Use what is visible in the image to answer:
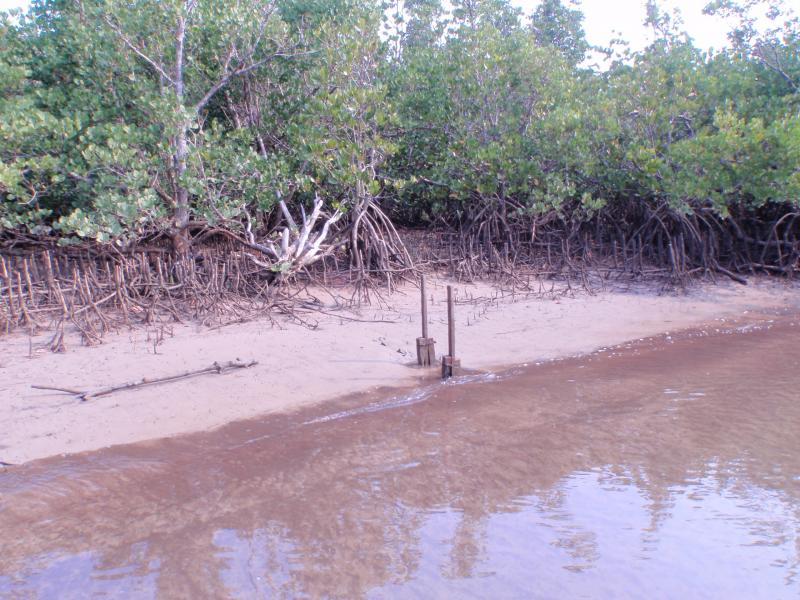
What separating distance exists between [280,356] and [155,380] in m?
1.39

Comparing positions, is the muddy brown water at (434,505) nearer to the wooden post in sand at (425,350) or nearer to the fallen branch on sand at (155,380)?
the wooden post in sand at (425,350)

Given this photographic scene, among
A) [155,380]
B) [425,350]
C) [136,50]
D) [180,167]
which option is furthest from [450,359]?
[136,50]

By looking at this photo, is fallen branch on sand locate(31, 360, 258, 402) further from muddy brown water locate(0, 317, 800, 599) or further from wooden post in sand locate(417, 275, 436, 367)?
wooden post in sand locate(417, 275, 436, 367)

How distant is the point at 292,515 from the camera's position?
165 inches

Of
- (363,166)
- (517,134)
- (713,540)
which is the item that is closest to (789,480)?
(713,540)

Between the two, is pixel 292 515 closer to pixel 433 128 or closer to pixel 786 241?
pixel 433 128

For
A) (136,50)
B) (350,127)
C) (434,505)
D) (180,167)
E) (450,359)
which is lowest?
(434,505)

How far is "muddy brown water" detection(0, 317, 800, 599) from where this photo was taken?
3551 millimetres

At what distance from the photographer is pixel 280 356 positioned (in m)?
7.16

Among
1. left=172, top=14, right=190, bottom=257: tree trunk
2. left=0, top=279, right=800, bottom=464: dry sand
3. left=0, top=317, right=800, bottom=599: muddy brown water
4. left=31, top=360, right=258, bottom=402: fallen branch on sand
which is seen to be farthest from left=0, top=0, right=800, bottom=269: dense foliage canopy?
left=0, top=317, right=800, bottom=599: muddy brown water

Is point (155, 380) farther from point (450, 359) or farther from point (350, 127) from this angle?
point (350, 127)

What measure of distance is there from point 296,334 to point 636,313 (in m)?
5.16

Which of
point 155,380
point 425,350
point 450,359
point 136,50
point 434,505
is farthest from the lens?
point 136,50

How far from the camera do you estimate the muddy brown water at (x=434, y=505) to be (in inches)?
140
